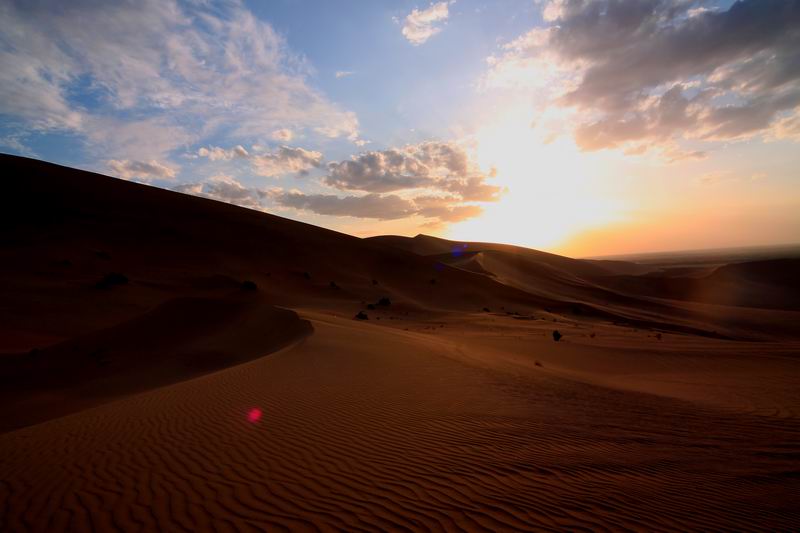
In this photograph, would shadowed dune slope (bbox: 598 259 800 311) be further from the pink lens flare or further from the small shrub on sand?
the small shrub on sand

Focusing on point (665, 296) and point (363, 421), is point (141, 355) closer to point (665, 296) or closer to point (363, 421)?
point (363, 421)

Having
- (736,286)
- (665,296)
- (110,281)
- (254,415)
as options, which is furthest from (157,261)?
(736,286)

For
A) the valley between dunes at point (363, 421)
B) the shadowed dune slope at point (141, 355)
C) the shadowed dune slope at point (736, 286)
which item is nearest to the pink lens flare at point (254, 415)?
the valley between dunes at point (363, 421)

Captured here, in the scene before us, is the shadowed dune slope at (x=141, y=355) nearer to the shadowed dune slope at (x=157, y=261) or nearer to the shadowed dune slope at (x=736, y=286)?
the shadowed dune slope at (x=157, y=261)

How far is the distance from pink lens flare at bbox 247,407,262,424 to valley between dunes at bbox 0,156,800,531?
0.05m

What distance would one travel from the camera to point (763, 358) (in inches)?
543

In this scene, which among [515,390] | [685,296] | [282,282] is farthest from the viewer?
[685,296]

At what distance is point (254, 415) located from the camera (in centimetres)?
684

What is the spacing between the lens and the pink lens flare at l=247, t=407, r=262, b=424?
6592 mm

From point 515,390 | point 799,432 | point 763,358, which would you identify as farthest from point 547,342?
point 799,432

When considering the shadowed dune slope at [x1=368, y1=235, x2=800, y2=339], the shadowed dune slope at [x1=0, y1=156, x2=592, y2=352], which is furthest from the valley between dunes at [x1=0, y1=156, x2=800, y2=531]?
the shadowed dune slope at [x1=368, y1=235, x2=800, y2=339]

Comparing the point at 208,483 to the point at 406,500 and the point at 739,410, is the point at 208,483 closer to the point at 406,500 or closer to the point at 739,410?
the point at 406,500

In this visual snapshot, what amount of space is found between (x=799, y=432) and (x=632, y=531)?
532 centimetres

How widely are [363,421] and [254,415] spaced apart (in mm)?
1892
